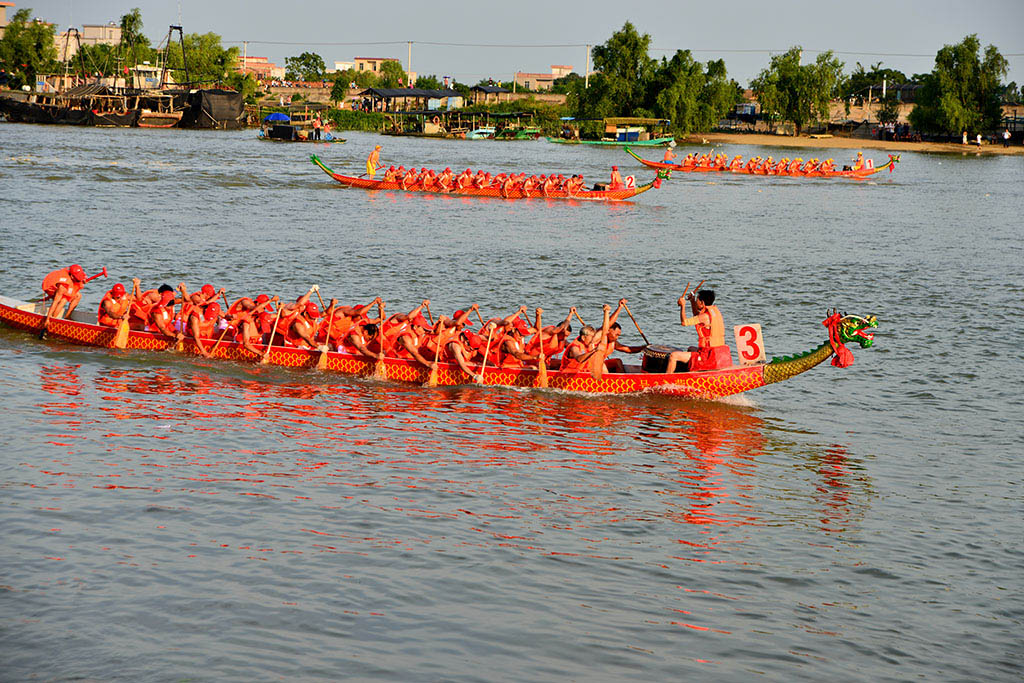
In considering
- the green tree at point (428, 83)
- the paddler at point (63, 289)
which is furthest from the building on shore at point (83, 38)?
the paddler at point (63, 289)

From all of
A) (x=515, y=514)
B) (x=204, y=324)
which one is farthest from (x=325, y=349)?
(x=515, y=514)

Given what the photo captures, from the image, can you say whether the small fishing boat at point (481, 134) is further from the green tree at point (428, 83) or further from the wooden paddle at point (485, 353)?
the wooden paddle at point (485, 353)

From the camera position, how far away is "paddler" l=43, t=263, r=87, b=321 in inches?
723

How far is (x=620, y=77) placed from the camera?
112m

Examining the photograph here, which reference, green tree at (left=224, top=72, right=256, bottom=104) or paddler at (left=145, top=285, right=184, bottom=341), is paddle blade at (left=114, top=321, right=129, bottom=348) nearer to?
Result: paddler at (left=145, top=285, right=184, bottom=341)

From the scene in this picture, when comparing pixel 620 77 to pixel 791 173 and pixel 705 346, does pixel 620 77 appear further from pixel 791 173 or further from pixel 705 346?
pixel 705 346

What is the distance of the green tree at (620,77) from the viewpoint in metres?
110

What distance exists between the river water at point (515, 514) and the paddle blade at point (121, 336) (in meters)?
0.37

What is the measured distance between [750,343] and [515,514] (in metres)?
5.39

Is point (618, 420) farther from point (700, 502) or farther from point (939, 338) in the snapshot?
point (939, 338)

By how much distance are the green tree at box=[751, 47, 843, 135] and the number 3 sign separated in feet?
344

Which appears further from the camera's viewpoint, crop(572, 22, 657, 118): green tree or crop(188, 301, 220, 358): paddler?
crop(572, 22, 657, 118): green tree

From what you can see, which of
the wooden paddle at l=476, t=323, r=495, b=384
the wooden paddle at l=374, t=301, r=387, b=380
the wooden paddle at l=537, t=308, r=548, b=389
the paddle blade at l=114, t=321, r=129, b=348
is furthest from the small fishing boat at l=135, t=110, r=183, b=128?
the wooden paddle at l=537, t=308, r=548, b=389

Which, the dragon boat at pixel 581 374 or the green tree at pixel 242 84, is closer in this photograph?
the dragon boat at pixel 581 374
